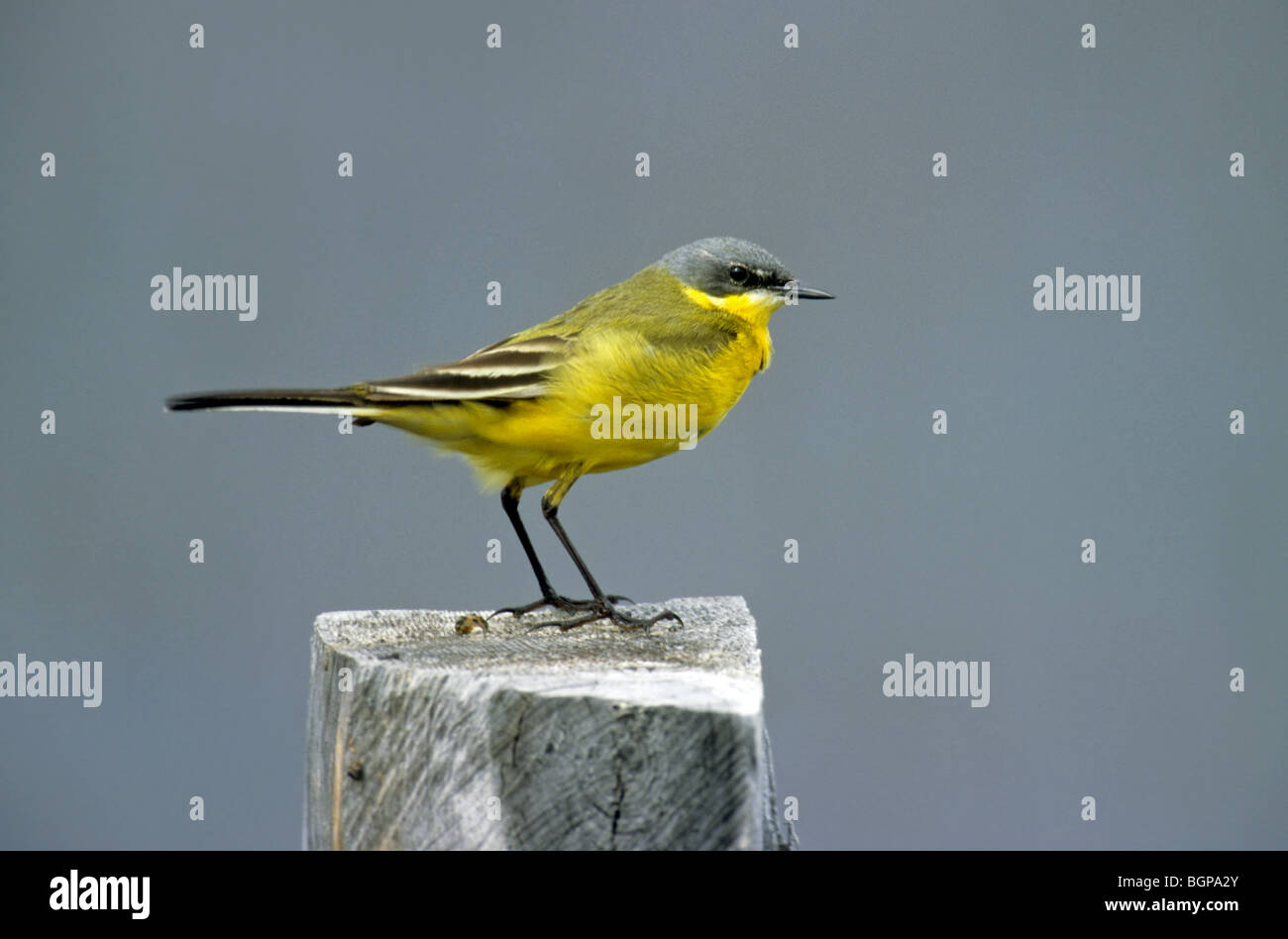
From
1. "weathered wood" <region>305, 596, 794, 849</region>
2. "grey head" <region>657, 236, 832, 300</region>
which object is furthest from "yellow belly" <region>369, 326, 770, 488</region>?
"weathered wood" <region>305, 596, 794, 849</region>

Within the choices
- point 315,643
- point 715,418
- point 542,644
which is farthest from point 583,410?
point 315,643

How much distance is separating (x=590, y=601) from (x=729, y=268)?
51.0 inches

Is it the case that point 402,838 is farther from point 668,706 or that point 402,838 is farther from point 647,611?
point 647,611

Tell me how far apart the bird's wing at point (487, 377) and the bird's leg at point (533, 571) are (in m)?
0.55

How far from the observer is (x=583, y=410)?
4.27 meters

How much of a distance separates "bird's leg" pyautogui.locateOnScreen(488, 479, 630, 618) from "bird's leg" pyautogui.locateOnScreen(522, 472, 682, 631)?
31 mm

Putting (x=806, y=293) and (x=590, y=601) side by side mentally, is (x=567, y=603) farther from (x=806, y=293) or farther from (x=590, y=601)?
(x=806, y=293)

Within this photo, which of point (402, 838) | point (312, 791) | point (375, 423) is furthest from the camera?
point (375, 423)

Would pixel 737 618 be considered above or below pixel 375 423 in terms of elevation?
below

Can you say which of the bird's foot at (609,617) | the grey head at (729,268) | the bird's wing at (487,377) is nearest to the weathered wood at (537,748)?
the bird's foot at (609,617)

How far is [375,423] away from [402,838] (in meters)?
1.66

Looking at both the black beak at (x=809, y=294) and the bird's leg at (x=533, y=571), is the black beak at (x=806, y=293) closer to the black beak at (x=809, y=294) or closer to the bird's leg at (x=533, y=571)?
the black beak at (x=809, y=294)

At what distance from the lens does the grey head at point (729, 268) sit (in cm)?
484

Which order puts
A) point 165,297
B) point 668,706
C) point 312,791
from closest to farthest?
point 668,706 → point 312,791 → point 165,297
